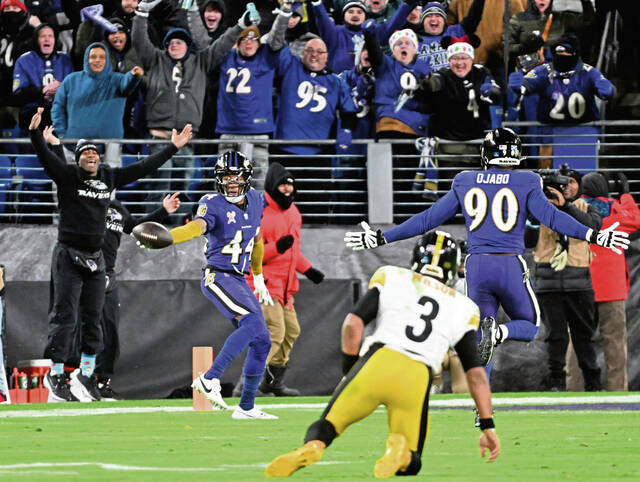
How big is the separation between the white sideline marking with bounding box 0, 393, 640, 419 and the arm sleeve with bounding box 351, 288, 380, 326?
531 centimetres

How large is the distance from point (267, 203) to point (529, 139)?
403 centimetres

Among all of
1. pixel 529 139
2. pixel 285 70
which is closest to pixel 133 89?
pixel 285 70

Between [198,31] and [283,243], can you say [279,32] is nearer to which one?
[198,31]

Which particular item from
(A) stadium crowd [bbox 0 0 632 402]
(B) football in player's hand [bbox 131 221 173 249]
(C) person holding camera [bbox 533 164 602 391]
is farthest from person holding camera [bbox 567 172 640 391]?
(B) football in player's hand [bbox 131 221 173 249]

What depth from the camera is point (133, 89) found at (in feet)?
50.8

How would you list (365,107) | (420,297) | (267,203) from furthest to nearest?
(365,107), (267,203), (420,297)

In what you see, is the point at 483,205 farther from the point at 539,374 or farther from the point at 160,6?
the point at 160,6

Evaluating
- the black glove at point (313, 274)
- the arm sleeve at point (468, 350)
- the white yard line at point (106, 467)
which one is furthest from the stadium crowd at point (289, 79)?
the white yard line at point (106, 467)

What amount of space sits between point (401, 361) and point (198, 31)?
1085 cm

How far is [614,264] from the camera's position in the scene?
15242mm

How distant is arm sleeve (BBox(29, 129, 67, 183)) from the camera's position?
41.8 ft

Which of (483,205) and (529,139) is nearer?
(483,205)

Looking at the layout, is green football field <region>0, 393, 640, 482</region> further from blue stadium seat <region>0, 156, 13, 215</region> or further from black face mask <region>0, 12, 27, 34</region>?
black face mask <region>0, 12, 27, 34</region>

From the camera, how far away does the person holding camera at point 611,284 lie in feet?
49.6
